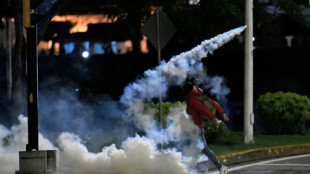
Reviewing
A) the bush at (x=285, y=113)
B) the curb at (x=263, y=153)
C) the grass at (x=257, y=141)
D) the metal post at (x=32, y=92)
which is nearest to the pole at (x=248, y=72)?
the grass at (x=257, y=141)

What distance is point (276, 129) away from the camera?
59.8 feet

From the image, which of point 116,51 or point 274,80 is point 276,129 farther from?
point 116,51

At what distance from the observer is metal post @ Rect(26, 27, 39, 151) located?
1054cm

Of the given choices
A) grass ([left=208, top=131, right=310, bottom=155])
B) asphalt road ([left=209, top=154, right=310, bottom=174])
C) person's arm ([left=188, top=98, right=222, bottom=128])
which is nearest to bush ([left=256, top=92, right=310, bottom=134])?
grass ([left=208, top=131, right=310, bottom=155])

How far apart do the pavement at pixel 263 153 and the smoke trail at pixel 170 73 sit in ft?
5.98

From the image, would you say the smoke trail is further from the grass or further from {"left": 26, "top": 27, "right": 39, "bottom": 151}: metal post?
{"left": 26, "top": 27, "right": 39, "bottom": 151}: metal post

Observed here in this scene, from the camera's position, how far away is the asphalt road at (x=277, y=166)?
12.0 meters

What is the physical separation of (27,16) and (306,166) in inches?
226

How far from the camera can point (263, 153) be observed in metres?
14.5

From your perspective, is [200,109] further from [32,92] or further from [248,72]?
[248,72]

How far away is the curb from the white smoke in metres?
1.63

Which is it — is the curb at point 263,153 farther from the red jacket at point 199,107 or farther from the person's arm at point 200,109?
the person's arm at point 200,109

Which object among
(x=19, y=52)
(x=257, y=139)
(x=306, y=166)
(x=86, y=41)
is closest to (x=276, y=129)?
(x=257, y=139)

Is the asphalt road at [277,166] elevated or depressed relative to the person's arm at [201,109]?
depressed
